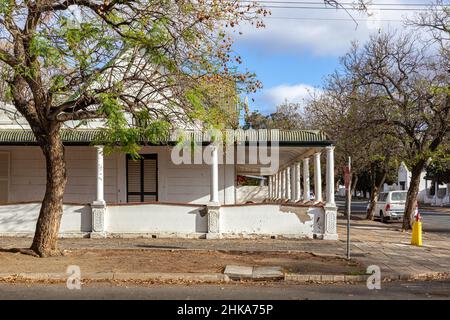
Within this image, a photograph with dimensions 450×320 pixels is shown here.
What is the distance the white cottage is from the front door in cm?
4

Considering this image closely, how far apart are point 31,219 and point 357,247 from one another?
10767 mm

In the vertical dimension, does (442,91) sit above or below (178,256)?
above

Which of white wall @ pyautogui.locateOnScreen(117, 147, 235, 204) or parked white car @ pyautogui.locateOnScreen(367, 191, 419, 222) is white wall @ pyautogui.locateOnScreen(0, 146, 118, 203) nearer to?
white wall @ pyautogui.locateOnScreen(117, 147, 235, 204)

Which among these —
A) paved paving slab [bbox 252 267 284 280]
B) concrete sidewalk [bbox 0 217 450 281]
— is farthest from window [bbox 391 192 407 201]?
paved paving slab [bbox 252 267 284 280]

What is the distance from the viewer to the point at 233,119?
1432 cm

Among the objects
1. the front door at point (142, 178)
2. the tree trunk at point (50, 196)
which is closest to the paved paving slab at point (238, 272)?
the tree trunk at point (50, 196)

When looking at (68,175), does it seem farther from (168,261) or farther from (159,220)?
(168,261)

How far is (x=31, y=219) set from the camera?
19.4 metres

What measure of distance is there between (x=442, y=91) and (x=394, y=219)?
12062mm

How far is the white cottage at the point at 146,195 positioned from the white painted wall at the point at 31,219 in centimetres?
3

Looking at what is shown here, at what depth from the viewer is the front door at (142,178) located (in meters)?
21.4

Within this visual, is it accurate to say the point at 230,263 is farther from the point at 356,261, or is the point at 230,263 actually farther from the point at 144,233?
the point at 144,233

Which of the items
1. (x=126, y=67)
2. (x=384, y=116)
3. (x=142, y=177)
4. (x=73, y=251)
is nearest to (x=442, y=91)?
(x=384, y=116)

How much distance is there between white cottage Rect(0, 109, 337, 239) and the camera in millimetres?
19188
